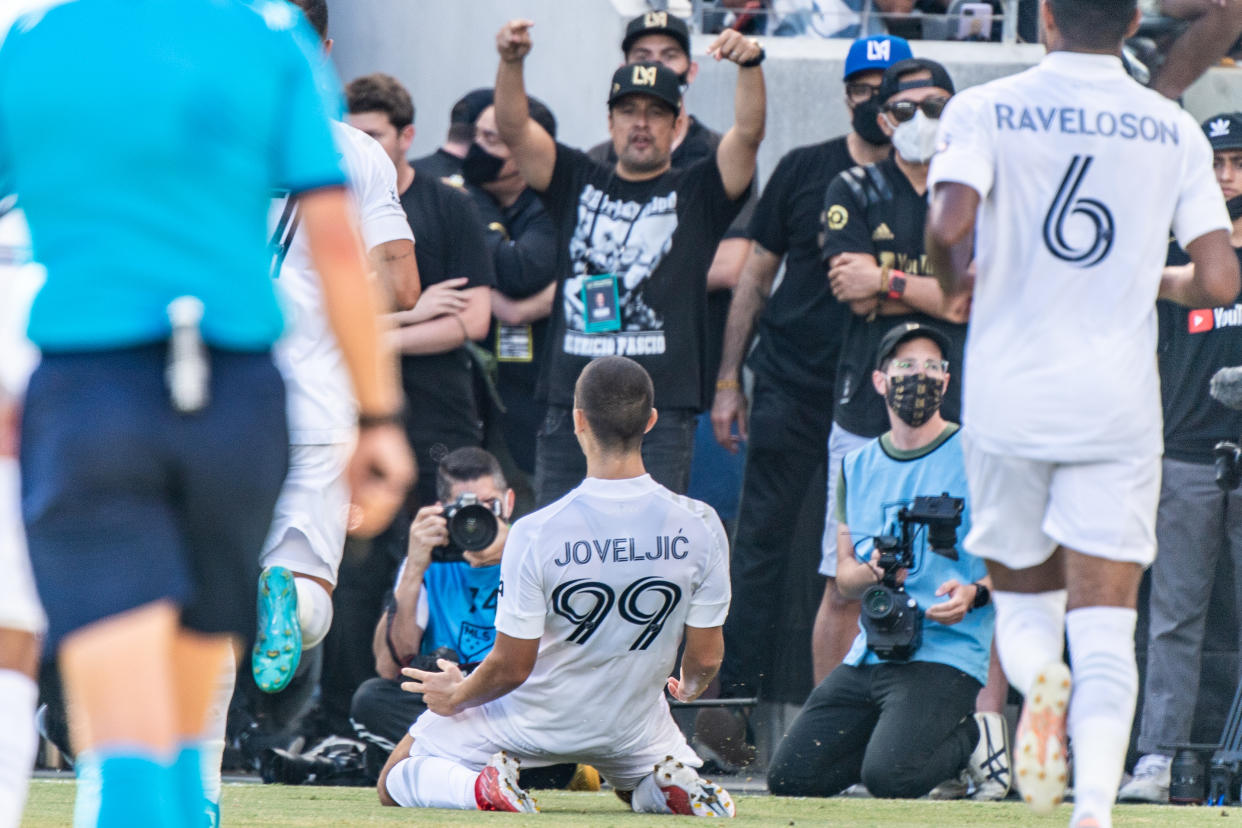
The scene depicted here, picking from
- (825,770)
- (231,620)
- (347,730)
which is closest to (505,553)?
(825,770)

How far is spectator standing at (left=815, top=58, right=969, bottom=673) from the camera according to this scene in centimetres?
704

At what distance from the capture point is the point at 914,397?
6574 mm

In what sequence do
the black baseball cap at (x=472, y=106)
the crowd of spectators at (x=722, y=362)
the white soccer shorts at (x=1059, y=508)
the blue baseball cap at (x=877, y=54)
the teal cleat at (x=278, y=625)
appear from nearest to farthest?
the white soccer shorts at (x=1059, y=508)
the teal cleat at (x=278, y=625)
the crowd of spectators at (x=722, y=362)
the blue baseball cap at (x=877, y=54)
the black baseball cap at (x=472, y=106)

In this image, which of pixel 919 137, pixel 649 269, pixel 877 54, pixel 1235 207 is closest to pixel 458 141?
pixel 649 269

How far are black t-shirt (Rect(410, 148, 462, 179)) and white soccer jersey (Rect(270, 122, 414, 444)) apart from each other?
11.3ft

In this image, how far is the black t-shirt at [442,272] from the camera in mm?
7578

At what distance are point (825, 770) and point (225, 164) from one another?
4.56m

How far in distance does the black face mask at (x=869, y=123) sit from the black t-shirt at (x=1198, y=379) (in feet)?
3.97

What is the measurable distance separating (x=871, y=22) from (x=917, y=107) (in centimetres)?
227

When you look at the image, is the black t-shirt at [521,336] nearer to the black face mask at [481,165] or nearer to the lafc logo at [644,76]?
the black face mask at [481,165]

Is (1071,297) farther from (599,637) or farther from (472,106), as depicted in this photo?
(472,106)

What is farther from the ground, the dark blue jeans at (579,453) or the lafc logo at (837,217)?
the lafc logo at (837,217)

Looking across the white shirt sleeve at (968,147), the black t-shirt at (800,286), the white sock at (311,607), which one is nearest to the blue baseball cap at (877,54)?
the black t-shirt at (800,286)

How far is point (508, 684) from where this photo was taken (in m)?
5.45
